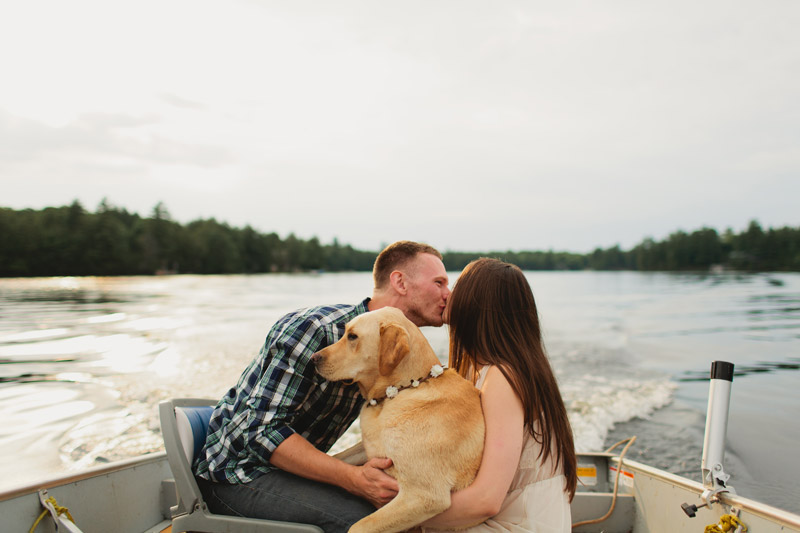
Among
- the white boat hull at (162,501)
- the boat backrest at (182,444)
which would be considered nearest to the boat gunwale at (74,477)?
the white boat hull at (162,501)

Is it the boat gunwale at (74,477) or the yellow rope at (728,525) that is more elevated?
the yellow rope at (728,525)

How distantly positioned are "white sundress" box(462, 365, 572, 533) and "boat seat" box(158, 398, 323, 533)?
3.20 feet

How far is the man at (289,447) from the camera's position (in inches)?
111

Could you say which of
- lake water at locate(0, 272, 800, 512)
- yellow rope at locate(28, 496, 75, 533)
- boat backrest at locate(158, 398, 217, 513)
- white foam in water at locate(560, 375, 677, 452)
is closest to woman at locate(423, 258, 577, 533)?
boat backrest at locate(158, 398, 217, 513)

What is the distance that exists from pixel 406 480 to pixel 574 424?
8885 mm

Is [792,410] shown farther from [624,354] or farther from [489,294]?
[489,294]

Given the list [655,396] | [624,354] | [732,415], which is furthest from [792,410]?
Answer: [624,354]

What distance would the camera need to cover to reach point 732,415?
11609mm

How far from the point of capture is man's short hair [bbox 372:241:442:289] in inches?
147

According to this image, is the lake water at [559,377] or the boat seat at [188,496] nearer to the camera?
the boat seat at [188,496]

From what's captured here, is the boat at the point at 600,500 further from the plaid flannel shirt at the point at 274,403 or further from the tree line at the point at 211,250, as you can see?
the tree line at the point at 211,250

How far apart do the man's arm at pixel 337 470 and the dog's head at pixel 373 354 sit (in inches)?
16.1

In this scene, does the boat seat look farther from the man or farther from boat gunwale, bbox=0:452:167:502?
boat gunwale, bbox=0:452:167:502

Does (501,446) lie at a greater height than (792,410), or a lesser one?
greater
